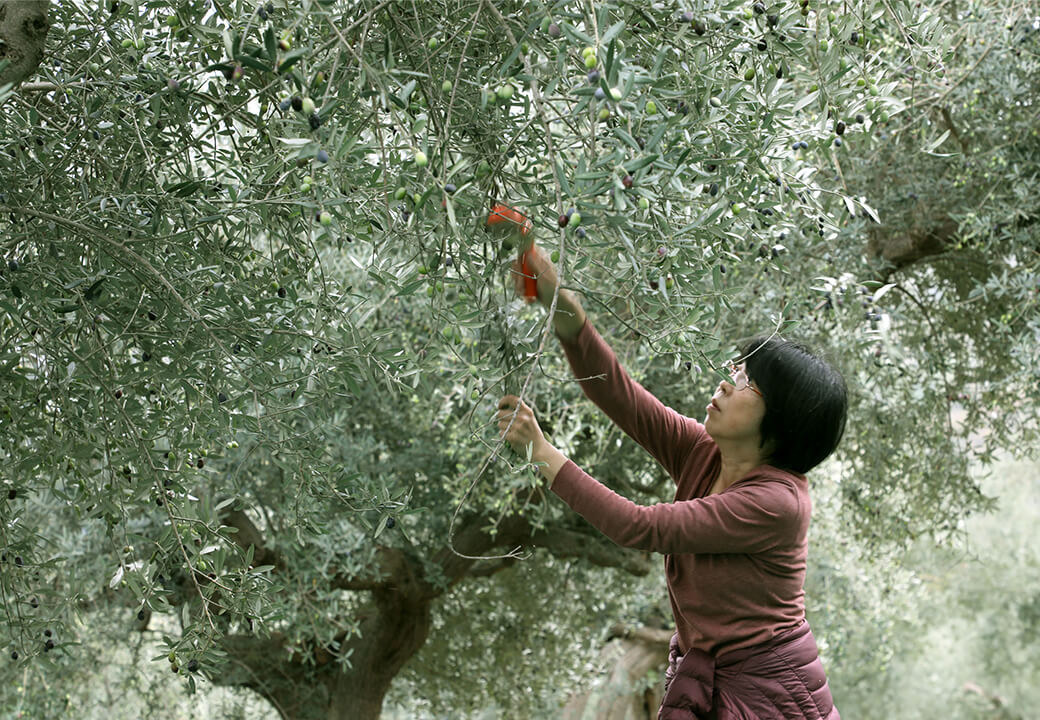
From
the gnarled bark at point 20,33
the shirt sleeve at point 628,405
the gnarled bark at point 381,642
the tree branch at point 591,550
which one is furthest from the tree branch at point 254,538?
the gnarled bark at point 20,33

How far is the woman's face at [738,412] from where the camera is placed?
8.11 feet

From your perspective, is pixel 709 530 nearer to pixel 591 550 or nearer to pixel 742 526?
pixel 742 526

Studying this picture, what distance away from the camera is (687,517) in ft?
7.47

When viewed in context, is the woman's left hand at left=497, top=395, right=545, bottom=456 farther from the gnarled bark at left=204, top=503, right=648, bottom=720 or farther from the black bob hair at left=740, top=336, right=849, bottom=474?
the gnarled bark at left=204, top=503, right=648, bottom=720

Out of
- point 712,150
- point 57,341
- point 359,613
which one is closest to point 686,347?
point 712,150

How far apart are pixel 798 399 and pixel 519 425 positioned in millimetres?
713

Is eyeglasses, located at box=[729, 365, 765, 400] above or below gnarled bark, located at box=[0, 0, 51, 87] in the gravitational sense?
below

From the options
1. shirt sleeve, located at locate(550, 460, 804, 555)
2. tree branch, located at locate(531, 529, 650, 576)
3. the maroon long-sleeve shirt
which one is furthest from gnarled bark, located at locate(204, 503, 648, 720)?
shirt sleeve, located at locate(550, 460, 804, 555)

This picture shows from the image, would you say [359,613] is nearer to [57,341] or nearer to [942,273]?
[942,273]

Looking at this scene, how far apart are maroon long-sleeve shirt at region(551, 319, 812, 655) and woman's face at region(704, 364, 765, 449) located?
0.33 feet

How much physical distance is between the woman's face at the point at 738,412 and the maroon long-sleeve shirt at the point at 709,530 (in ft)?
0.33

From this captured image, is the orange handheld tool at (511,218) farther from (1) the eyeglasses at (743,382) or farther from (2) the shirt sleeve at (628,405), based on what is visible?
(1) the eyeglasses at (743,382)

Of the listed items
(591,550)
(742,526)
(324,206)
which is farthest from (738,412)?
(591,550)

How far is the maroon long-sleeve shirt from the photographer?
7.45 feet
